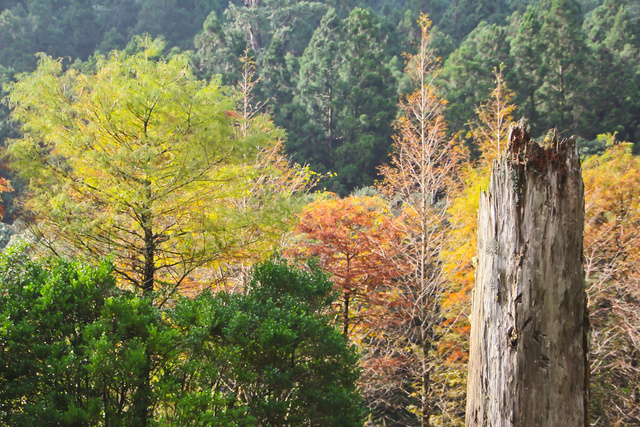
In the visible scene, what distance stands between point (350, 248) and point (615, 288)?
5687 mm

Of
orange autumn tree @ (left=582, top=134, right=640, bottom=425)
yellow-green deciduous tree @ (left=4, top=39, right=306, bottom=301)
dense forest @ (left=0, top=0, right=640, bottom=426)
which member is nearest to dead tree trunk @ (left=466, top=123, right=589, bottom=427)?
dense forest @ (left=0, top=0, right=640, bottom=426)

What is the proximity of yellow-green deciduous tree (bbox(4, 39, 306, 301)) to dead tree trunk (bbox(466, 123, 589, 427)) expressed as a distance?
4.85 m

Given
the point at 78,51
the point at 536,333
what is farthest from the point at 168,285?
the point at 78,51

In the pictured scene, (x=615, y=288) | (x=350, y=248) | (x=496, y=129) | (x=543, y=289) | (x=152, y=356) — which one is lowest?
(x=152, y=356)

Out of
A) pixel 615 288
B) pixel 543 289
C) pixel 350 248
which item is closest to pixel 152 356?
pixel 543 289

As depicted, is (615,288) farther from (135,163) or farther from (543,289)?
(135,163)

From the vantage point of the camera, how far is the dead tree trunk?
2.44 m

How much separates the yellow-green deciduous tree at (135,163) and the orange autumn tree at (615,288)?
6.46 meters

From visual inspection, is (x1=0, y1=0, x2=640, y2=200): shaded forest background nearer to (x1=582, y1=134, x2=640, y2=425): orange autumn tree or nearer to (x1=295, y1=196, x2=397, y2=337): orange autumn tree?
(x1=582, y1=134, x2=640, y2=425): orange autumn tree

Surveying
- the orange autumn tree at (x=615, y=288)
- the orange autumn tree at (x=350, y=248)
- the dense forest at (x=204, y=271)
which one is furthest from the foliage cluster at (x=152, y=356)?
the orange autumn tree at (x=615, y=288)

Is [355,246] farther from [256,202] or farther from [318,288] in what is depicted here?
[318,288]

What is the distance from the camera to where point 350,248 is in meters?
9.77

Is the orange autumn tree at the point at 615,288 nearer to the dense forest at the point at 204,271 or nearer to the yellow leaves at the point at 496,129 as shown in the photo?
the dense forest at the point at 204,271

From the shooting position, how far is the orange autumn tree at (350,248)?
375 inches
